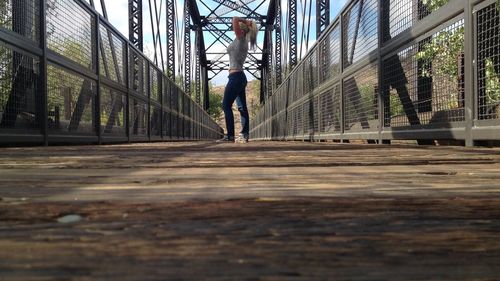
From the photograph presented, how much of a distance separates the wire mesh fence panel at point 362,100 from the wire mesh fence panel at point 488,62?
1.92 m

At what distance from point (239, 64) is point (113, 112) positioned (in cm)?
199

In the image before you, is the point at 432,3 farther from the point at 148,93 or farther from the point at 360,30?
the point at 148,93

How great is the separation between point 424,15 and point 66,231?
382cm

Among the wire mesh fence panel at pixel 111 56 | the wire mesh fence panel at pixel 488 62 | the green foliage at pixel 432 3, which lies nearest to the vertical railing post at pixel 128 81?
the wire mesh fence panel at pixel 111 56

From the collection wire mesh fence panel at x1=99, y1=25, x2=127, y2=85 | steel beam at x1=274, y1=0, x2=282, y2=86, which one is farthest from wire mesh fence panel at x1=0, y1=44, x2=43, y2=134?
steel beam at x1=274, y1=0, x2=282, y2=86

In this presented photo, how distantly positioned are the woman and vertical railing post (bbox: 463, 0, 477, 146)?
4324mm

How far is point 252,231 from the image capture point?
74 centimetres

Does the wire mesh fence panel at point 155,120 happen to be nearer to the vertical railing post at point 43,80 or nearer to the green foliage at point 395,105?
the vertical railing post at point 43,80

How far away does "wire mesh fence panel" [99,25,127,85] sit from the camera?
627cm

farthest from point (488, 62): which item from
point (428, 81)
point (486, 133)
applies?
point (428, 81)

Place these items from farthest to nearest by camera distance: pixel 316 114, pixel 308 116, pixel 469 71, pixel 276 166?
pixel 308 116 < pixel 316 114 < pixel 469 71 < pixel 276 166

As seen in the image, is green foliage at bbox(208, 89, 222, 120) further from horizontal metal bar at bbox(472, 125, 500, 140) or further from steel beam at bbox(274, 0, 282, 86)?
horizontal metal bar at bbox(472, 125, 500, 140)

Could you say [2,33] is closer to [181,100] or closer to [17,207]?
[17,207]

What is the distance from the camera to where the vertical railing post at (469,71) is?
126 inches
